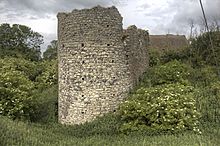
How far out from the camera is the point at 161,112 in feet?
40.2

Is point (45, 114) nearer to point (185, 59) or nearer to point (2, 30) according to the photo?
point (185, 59)

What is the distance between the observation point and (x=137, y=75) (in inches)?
652

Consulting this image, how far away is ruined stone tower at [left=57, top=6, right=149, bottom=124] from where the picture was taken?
1434 cm

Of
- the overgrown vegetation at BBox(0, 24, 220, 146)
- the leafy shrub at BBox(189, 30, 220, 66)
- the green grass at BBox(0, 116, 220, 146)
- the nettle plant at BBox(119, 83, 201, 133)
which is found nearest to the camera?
the green grass at BBox(0, 116, 220, 146)

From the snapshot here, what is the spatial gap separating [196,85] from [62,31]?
23.7 ft

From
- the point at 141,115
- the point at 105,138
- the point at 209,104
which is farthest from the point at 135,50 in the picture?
the point at 105,138

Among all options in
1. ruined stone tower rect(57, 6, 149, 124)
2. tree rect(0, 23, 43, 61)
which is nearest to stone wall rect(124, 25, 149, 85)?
ruined stone tower rect(57, 6, 149, 124)

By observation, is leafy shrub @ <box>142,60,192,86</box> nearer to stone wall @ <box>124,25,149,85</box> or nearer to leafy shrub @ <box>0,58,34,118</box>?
stone wall @ <box>124,25,149,85</box>

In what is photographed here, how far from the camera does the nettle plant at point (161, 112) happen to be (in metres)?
11.9

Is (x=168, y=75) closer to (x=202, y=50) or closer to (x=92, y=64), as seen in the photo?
(x=92, y=64)

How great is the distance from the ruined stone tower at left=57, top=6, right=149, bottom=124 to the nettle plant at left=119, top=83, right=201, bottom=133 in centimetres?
143

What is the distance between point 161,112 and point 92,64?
3845mm

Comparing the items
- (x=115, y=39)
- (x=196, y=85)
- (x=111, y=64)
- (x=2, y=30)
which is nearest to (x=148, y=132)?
(x=111, y=64)

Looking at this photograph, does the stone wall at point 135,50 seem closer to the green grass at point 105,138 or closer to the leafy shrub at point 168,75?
the leafy shrub at point 168,75
